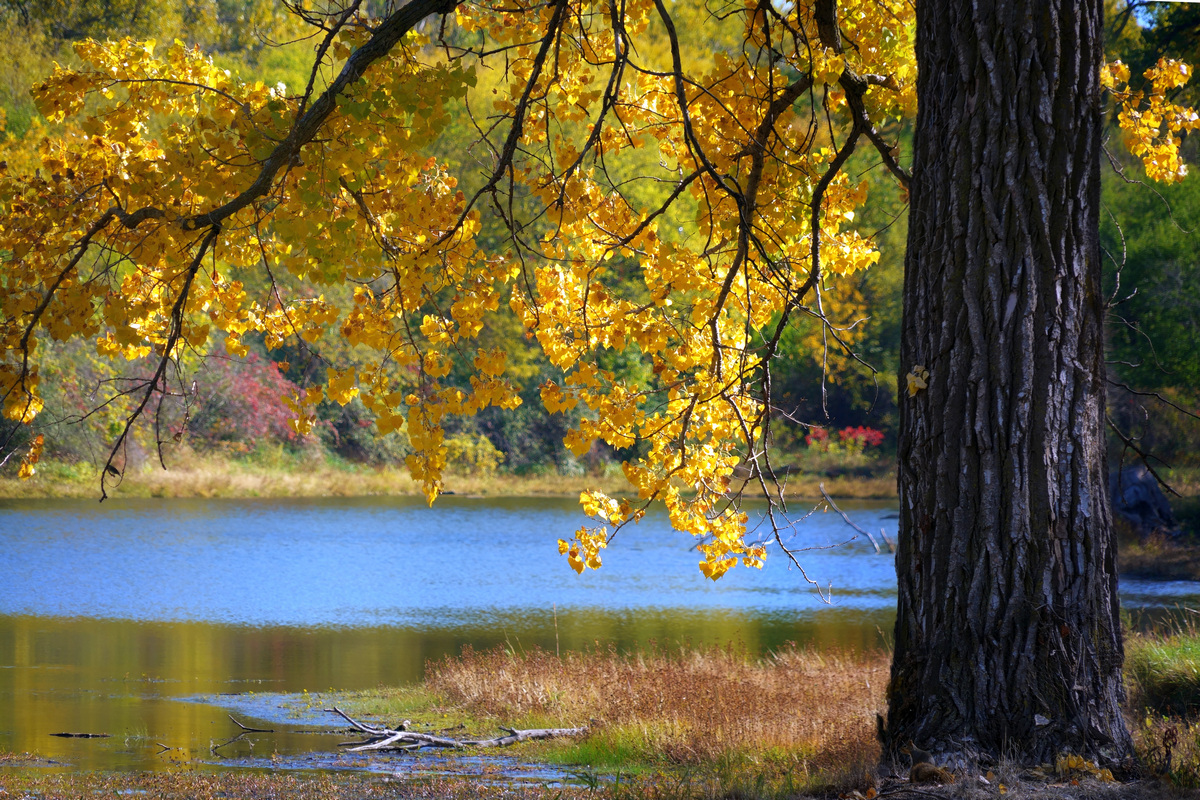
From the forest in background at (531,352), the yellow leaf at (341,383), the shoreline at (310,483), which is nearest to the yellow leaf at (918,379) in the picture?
the yellow leaf at (341,383)

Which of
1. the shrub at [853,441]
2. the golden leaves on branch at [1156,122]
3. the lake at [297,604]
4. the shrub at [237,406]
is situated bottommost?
the lake at [297,604]

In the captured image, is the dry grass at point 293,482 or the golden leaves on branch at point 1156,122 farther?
the dry grass at point 293,482

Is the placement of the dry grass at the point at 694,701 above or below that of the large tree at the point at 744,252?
below

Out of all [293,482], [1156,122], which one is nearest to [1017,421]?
[1156,122]

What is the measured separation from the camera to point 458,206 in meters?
4.89

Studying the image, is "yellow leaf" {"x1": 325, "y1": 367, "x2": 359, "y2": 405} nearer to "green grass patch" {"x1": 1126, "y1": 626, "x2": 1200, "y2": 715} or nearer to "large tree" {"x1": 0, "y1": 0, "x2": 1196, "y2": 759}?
"large tree" {"x1": 0, "y1": 0, "x2": 1196, "y2": 759}

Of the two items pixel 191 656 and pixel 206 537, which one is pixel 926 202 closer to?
pixel 191 656

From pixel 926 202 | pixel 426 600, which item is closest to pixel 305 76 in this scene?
pixel 426 600

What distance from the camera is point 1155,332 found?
17969 millimetres

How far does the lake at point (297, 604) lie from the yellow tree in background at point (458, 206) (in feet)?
4.45

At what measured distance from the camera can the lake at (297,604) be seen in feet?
26.6

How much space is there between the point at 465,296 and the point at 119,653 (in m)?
7.17

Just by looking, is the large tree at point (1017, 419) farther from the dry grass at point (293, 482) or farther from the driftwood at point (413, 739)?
the dry grass at point (293, 482)

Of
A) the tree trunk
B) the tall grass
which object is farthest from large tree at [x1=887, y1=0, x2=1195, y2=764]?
the tall grass
